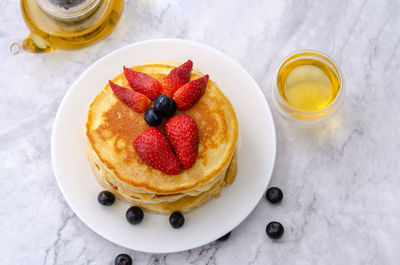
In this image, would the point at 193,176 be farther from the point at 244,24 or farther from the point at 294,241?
the point at 244,24

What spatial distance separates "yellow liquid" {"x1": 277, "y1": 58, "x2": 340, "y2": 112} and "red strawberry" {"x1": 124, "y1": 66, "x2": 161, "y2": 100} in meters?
0.70

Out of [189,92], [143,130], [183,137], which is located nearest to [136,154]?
[143,130]

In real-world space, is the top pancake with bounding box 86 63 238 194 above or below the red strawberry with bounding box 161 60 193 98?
below

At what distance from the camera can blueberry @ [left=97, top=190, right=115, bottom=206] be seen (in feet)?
7.48

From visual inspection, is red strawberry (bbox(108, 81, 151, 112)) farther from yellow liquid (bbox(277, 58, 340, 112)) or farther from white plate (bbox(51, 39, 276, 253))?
yellow liquid (bbox(277, 58, 340, 112))

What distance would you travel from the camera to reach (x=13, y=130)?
2574 millimetres

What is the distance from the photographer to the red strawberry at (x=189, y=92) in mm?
2062

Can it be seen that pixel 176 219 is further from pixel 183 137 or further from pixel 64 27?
pixel 64 27

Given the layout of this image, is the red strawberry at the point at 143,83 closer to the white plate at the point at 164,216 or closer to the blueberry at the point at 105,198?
the white plate at the point at 164,216

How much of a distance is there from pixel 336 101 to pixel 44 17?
1478mm

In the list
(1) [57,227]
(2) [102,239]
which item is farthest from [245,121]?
(1) [57,227]

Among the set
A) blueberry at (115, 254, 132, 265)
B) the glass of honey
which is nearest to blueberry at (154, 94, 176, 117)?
the glass of honey

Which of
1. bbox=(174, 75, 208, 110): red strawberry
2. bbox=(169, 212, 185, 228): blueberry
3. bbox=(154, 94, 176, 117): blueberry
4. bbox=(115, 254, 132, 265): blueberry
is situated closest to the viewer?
bbox=(154, 94, 176, 117): blueberry

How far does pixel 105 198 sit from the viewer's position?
2.28 metres
